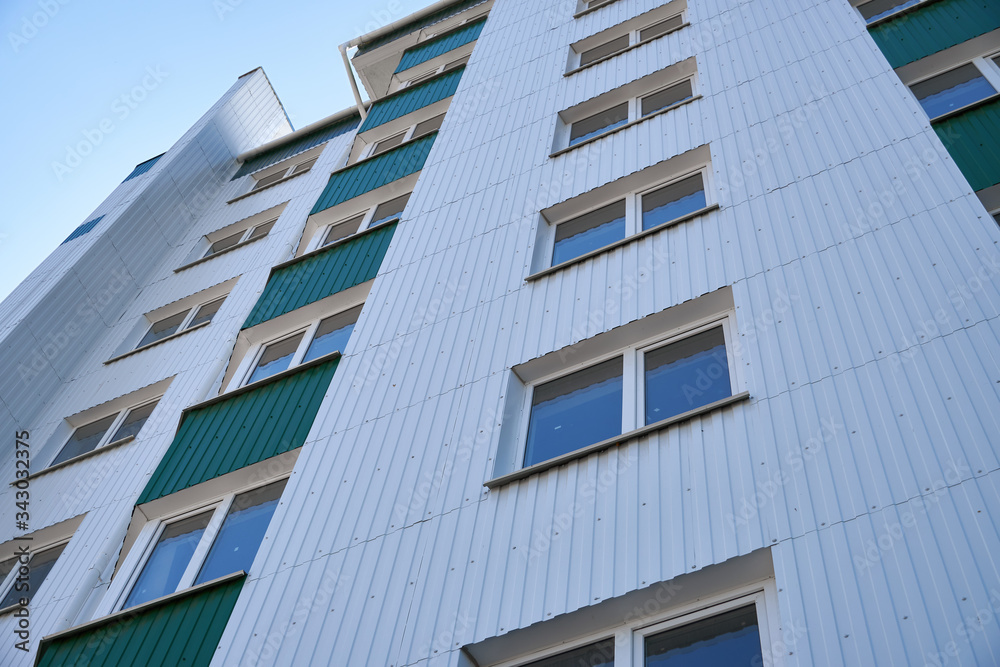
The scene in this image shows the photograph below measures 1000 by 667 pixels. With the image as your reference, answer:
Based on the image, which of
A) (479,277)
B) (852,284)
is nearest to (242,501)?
(479,277)

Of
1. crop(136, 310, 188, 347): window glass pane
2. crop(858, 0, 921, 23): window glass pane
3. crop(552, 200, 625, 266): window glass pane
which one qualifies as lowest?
crop(552, 200, 625, 266): window glass pane

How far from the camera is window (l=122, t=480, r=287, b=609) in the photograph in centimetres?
916

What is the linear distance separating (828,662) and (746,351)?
3.10m

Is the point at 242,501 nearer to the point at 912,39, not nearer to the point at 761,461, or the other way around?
the point at 761,461

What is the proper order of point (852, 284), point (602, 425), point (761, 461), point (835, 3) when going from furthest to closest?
1. point (835, 3)
2. point (602, 425)
3. point (852, 284)
4. point (761, 461)

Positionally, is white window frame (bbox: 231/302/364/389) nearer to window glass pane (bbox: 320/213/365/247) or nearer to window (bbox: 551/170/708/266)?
window (bbox: 551/170/708/266)

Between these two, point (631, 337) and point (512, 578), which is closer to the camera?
point (512, 578)

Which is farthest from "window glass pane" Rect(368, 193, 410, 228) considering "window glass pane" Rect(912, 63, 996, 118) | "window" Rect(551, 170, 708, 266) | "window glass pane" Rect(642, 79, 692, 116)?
"window glass pane" Rect(912, 63, 996, 118)

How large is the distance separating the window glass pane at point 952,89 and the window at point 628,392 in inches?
186

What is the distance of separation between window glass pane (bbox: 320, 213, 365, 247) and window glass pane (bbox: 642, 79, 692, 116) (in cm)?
565

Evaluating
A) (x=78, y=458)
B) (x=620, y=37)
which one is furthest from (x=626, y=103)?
(x=78, y=458)

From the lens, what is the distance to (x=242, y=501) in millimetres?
10023

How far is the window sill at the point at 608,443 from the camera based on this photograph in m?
7.27

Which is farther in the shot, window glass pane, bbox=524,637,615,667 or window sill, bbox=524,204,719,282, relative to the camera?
window sill, bbox=524,204,719,282
